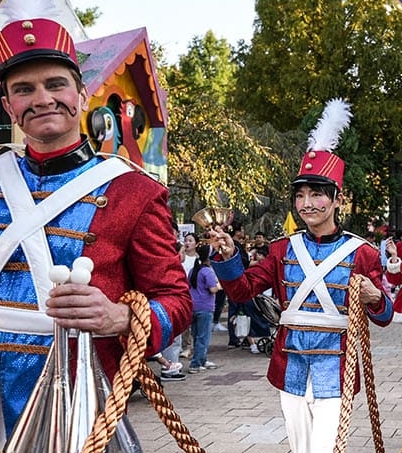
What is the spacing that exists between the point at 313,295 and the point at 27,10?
113 inches

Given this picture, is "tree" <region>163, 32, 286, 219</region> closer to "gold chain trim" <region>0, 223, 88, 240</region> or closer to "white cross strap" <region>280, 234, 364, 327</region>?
"white cross strap" <region>280, 234, 364, 327</region>

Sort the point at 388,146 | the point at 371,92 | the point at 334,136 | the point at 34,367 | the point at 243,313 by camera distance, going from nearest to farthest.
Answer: the point at 34,367 < the point at 334,136 < the point at 243,313 < the point at 371,92 < the point at 388,146

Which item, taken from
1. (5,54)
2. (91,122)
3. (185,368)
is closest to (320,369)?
(5,54)

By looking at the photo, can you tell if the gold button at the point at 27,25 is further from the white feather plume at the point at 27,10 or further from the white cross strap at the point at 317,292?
the white cross strap at the point at 317,292

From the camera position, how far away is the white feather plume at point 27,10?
7.86 feet

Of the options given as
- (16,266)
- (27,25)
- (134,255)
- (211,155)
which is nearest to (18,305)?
(16,266)

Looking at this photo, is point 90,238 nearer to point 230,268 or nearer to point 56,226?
point 56,226

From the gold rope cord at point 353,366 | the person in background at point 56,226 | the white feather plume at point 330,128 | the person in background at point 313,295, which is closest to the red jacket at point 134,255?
the person in background at point 56,226

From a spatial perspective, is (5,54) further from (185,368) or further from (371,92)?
(371,92)

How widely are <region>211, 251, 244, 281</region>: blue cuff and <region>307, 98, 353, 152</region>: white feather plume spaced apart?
1242 mm

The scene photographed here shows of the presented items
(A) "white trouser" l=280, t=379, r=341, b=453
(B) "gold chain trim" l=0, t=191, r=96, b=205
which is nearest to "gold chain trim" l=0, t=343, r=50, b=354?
(B) "gold chain trim" l=0, t=191, r=96, b=205

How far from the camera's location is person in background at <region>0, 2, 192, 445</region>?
2.23 m

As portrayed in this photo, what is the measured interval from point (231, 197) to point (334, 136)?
13013 mm

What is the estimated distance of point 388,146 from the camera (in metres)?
34.8
